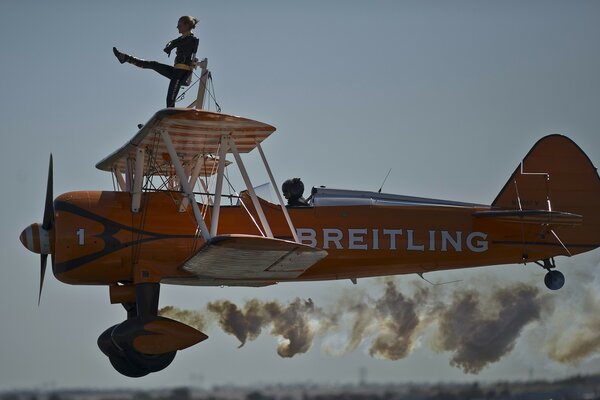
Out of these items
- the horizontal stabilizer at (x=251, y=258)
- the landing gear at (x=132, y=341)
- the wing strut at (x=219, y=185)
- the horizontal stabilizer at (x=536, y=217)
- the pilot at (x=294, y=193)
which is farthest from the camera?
the horizontal stabilizer at (x=536, y=217)

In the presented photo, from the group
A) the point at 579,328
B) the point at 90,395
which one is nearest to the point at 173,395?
the point at 90,395

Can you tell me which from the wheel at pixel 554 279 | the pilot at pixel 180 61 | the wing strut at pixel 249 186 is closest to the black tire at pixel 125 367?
the wing strut at pixel 249 186

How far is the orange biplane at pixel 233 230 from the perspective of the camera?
20.2 meters

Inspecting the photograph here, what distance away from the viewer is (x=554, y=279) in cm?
2255

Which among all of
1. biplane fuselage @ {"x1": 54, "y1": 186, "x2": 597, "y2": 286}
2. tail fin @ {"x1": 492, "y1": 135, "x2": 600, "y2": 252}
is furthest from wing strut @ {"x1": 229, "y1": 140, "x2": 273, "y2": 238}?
tail fin @ {"x1": 492, "y1": 135, "x2": 600, "y2": 252}

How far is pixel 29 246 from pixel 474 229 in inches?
254

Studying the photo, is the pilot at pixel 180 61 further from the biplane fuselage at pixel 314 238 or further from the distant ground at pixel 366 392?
the distant ground at pixel 366 392

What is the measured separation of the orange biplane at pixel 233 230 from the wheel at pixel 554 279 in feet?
0.05

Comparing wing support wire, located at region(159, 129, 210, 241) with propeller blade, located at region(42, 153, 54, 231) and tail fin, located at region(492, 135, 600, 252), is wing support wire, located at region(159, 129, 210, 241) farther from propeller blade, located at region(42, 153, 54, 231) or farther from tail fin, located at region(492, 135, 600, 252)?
tail fin, located at region(492, 135, 600, 252)

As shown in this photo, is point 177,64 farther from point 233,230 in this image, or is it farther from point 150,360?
point 150,360

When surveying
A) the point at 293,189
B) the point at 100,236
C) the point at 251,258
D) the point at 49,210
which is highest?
the point at 293,189

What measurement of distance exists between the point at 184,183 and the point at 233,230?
4.37 ft

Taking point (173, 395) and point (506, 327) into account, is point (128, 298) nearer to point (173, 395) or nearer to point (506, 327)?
point (173, 395)

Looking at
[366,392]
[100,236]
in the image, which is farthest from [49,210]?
[366,392]
